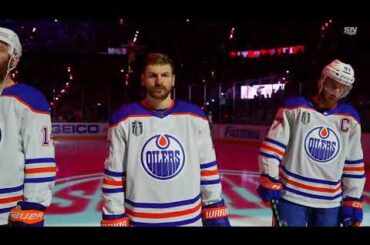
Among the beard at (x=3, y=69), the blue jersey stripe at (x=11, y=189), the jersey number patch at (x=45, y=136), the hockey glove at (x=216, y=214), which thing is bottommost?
the hockey glove at (x=216, y=214)

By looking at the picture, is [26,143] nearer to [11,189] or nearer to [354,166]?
[11,189]

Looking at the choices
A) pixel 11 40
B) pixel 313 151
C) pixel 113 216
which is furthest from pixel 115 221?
pixel 313 151

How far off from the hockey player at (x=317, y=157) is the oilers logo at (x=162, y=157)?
702 millimetres

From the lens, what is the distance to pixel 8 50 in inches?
74.9

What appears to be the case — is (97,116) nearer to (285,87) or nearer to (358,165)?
(285,87)

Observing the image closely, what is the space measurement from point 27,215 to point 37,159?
0.69ft

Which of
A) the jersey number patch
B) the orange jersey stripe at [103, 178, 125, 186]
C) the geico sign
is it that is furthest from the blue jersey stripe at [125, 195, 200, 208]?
the geico sign

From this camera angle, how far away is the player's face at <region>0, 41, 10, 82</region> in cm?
188

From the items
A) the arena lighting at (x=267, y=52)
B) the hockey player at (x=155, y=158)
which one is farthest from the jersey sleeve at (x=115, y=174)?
the arena lighting at (x=267, y=52)

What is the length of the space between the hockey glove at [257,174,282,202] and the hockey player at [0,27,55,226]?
113cm

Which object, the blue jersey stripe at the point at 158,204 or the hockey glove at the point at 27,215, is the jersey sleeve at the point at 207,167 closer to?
the blue jersey stripe at the point at 158,204

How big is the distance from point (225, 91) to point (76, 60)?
646 centimetres

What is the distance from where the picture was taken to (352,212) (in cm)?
265

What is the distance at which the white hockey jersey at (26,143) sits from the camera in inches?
73.0
